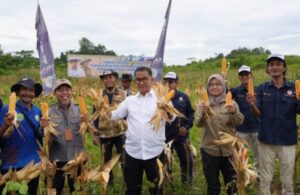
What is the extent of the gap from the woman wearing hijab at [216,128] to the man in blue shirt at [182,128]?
981 mm

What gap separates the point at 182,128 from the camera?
4988mm

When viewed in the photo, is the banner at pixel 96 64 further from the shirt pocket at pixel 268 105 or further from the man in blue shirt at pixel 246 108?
the shirt pocket at pixel 268 105

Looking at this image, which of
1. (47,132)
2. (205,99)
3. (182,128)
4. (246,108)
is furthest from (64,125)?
(246,108)

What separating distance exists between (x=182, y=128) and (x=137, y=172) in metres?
1.32

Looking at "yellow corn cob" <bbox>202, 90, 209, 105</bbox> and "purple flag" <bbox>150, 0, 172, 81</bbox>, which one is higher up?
"purple flag" <bbox>150, 0, 172, 81</bbox>

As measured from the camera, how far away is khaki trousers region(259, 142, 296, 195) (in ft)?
13.5

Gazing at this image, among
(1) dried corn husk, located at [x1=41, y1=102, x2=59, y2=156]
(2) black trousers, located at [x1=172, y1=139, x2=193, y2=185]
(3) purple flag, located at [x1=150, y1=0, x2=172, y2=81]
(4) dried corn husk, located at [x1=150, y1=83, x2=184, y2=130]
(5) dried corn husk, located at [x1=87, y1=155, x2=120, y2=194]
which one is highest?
(3) purple flag, located at [x1=150, y1=0, x2=172, y2=81]

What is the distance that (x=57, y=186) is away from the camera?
3.91 m

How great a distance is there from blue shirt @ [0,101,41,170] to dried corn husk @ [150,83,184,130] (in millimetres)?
1092

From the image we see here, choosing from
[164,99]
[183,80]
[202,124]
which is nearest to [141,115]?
[164,99]

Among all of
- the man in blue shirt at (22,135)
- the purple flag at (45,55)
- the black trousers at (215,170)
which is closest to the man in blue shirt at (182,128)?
the black trousers at (215,170)

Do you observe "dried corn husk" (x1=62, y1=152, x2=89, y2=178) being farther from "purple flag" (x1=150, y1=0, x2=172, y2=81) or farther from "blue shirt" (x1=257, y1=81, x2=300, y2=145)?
"purple flag" (x1=150, y1=0, x2=172, y2=81)

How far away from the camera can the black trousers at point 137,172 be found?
375 centimetres

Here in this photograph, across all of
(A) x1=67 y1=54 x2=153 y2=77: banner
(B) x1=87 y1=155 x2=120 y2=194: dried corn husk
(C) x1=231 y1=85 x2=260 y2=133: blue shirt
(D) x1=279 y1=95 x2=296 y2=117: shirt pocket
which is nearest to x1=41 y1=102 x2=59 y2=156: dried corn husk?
(B) x1=87 y1=155 x2=120 y2=194: dried corn husk
